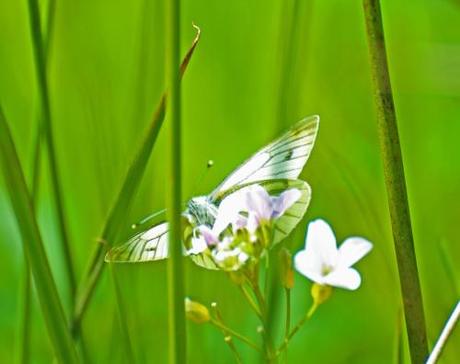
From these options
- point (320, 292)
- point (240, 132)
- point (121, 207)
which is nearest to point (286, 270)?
point (320, 292)

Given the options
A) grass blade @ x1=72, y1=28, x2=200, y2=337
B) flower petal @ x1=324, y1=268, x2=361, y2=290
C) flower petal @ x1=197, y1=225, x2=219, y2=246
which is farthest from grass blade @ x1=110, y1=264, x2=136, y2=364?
flower petal @ x1=324, y1=268, x2=361, y2=290

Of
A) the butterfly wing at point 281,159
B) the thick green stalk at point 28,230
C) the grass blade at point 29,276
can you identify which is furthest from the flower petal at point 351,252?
the grass blade at point 29,276

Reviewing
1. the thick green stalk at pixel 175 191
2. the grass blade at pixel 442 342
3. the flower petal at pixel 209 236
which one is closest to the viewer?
the thick green stalk at pixel 175 191

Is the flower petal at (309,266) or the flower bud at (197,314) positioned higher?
the flower petal at (309,266)

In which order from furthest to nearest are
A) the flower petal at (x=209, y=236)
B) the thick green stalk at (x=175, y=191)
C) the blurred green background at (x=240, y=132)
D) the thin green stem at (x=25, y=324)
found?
1. the blurred green background at (x=240, y=132)
2. the thin green stem at (x=25, y=324)
3. the flower petal at (x=209, y=236)
4. the thick green stalk at (x=175, y=191)

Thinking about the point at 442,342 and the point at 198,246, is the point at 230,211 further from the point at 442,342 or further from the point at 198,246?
the point at 442,342

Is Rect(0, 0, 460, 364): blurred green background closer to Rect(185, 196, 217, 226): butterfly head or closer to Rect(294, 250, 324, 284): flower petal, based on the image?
Rect(185, 196, 217, 226): butterfly head

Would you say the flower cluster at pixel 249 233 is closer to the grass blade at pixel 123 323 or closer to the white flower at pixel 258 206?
the white flower at pixel 258 206

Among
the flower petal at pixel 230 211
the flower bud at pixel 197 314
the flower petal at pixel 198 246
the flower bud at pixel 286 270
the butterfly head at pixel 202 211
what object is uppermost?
the flower petal at pixel 230 211
